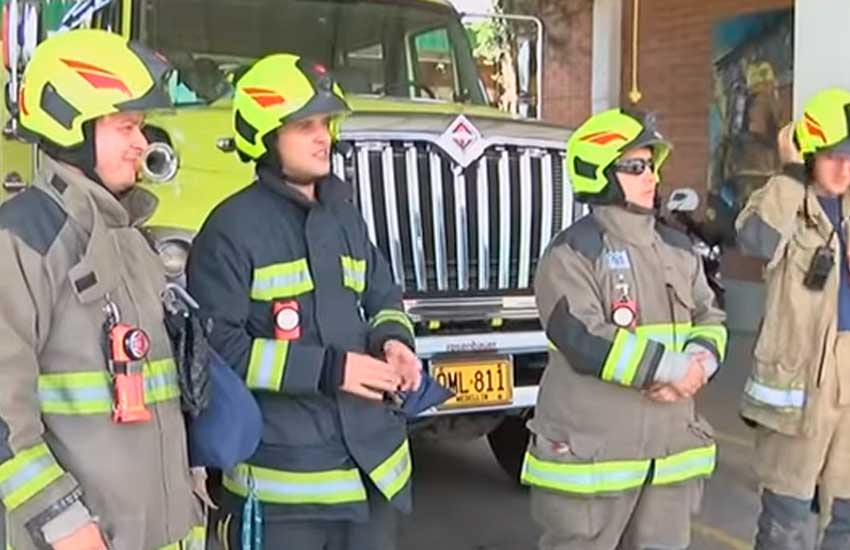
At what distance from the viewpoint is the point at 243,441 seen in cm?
282

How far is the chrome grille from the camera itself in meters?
4.79

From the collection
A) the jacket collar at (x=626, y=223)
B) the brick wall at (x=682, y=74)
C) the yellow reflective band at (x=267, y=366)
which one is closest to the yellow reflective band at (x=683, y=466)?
the jacket collar at (x=626, y=223)

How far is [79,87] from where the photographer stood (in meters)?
2.48

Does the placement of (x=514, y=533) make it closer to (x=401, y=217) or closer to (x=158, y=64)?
(x=401, y=217)

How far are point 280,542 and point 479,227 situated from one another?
212cm

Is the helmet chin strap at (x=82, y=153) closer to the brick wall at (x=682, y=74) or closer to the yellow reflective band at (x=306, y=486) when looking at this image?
the yellow reflective band at (x=306, y=486)

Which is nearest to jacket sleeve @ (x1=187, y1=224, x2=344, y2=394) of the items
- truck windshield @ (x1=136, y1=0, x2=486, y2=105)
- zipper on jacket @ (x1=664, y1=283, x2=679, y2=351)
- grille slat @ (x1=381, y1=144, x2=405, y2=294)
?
zipper on jacket @ (x1=664, y1=283, x2=679, y2=351)

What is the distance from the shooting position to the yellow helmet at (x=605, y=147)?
3531 mm

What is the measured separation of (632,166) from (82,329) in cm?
177

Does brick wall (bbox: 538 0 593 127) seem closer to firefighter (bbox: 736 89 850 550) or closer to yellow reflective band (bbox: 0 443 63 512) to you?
firefighter (bbox: 736 89 850 550)

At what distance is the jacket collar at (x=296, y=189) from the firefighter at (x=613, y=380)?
0.72m

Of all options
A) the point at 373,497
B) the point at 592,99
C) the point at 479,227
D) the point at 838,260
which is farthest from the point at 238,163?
the point at 592,99

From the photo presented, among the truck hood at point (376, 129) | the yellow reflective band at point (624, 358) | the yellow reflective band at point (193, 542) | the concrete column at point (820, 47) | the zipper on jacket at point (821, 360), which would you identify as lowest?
the yellow reflective band at point (193, 542)

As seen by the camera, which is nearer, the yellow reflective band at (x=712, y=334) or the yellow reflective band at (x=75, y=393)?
the yellow reflective band at (x=75, y=393)
